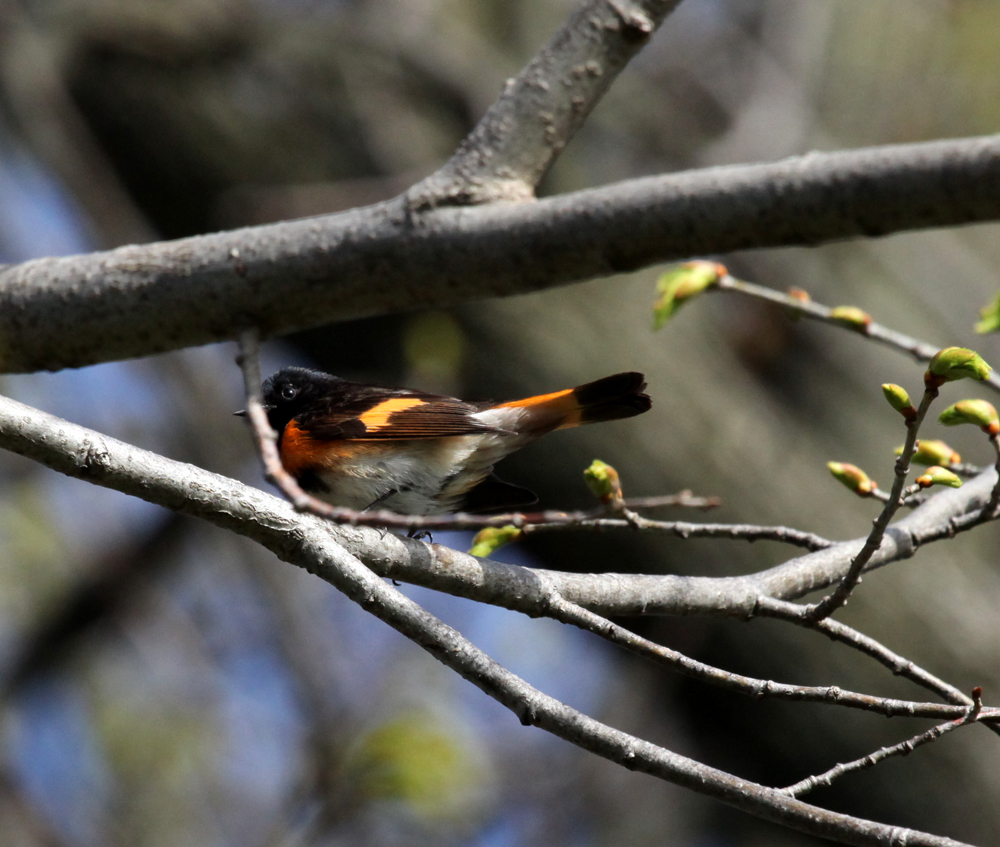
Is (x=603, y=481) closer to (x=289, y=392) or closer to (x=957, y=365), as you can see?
(x=957, y=365)

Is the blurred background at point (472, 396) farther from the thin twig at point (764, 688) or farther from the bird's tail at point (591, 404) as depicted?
the thin twig at point (764, 688)

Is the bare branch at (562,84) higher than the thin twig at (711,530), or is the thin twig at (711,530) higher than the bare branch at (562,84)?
the bare branch at (562,84)

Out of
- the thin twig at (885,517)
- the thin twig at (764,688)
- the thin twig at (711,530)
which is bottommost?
the thin twig at (764,688)

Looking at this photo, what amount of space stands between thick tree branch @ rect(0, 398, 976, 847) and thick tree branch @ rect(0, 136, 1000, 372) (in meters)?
0.60

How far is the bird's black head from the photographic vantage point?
3867 mm

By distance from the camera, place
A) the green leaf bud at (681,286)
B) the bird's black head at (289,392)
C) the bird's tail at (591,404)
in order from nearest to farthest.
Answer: the green leaf bud at (681,286) → the bird's tail at (591,404) → the bird's black head at (289,392)

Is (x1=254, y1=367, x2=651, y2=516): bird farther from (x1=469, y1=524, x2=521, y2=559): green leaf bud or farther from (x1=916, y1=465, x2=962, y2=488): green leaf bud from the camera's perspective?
(x1=916, y1=465, x2=962, y2=488): green leaf bud

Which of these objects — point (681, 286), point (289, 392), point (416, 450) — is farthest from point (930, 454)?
point (289, 392)

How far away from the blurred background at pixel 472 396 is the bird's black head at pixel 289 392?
0.57m

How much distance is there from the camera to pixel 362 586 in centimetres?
174

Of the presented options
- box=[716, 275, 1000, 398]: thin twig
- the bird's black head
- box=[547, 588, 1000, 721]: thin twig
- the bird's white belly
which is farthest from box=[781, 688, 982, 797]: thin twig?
the bird's black head

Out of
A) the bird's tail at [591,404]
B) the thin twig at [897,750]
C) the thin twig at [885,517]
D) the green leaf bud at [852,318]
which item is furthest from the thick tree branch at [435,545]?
the bird's tail at [591,404]

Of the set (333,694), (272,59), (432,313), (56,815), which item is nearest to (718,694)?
(333,694)

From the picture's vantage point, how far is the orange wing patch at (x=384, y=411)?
11.0 feet
